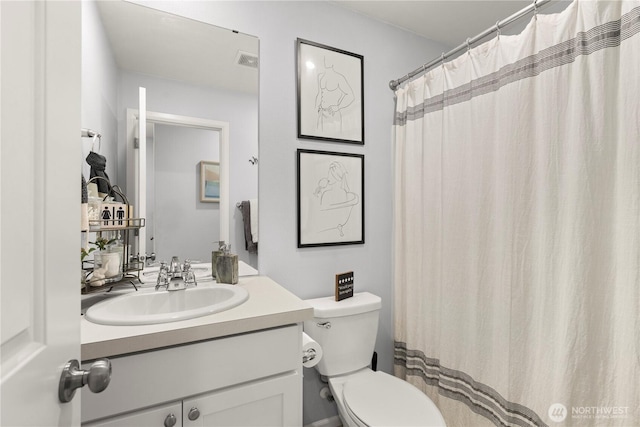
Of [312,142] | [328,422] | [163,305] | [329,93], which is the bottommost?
[328,422]

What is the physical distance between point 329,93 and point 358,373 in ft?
5.02

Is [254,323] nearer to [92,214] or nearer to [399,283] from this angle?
[92,214]

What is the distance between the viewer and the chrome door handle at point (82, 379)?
0.51m

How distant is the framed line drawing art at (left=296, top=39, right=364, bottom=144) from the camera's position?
1684mm

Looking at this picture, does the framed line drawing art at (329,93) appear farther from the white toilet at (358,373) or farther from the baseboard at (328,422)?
the baseboard at (328,422)

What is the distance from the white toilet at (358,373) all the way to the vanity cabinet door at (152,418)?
70 centimetres

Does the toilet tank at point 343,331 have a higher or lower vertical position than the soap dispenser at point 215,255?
lower

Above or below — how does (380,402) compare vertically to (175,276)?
below

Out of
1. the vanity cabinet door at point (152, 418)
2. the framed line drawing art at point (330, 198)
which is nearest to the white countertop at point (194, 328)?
the vanity cabinet door at point (152, 418)

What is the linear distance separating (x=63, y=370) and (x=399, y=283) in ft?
5.53

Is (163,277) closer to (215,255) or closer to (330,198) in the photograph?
(215,255)

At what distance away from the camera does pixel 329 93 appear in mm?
1761

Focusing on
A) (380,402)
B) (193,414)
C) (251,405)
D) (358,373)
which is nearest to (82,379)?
(193,414)

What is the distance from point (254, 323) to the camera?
1.03 m
